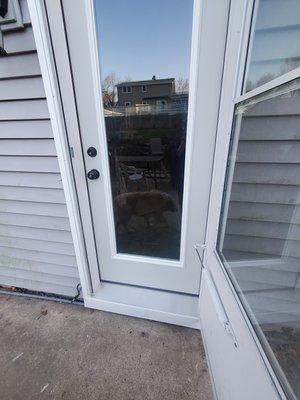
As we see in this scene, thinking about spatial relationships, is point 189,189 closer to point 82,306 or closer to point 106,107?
point 106,107

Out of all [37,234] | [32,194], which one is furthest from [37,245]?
[32,194]

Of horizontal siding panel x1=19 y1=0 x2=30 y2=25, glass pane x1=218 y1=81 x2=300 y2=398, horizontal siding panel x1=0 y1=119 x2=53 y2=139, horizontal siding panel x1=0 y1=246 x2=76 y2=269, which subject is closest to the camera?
glass pane x1=218 y1=81 x2=300 y2=398

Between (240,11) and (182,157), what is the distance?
65 centimetres

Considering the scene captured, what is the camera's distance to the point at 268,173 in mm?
1008

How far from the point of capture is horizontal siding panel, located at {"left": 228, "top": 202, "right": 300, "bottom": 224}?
39.4 inches

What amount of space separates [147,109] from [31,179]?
2.89 ft

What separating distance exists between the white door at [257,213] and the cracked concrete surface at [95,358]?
0.21 m

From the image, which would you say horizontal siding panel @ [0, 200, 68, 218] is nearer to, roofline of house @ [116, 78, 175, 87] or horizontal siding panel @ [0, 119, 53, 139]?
horizontal siding panel @ [0, 119, 53, 139]

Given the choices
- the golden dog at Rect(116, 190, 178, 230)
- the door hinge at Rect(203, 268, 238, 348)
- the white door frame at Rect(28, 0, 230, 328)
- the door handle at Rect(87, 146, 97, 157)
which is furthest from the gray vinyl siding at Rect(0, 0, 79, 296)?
the door hinge at Rect(203, 268, 238, 348)

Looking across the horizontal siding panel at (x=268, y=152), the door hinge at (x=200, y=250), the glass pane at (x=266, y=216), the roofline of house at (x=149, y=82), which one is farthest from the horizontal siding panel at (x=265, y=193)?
the roofline of house at (x=149, y=82)

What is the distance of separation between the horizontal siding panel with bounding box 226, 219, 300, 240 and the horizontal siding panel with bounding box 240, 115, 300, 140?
40cm

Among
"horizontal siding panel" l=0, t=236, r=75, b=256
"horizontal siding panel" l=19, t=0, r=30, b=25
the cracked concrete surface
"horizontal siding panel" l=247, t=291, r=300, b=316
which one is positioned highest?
"horizontal siding panel" l=19, t=0, r=30, b=25

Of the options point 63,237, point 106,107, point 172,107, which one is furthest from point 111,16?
point 63,237

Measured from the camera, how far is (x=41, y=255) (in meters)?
1.71
